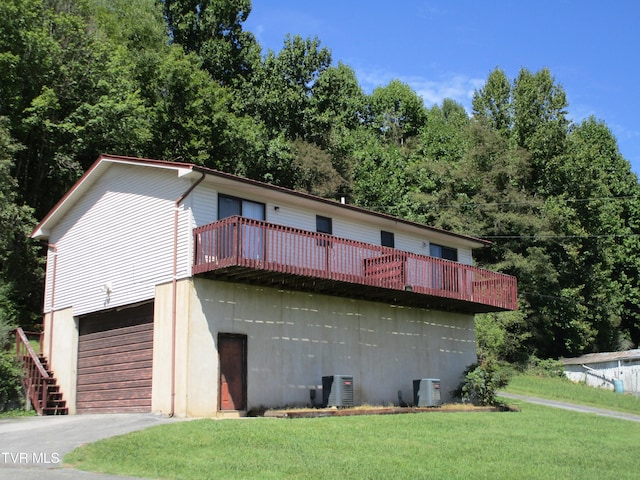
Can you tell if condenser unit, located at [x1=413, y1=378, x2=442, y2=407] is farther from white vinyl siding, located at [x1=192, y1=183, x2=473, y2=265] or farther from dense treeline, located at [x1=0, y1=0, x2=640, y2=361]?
dense treeline, located at [x1=0, y1=0, x2=640, y2=361]

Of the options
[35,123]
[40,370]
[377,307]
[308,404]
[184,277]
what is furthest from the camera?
[35,123]

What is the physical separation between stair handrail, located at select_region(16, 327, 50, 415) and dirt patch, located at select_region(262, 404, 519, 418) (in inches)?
301

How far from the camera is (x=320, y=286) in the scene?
21141mm

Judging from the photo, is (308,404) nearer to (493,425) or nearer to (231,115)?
(493,425)

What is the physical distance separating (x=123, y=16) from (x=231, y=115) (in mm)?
12380

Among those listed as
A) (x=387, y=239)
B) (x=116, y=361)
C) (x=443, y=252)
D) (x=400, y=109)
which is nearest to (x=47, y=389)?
(x=116, y=361)

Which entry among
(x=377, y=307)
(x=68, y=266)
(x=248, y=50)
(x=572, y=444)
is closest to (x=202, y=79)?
(x=248, y=50)

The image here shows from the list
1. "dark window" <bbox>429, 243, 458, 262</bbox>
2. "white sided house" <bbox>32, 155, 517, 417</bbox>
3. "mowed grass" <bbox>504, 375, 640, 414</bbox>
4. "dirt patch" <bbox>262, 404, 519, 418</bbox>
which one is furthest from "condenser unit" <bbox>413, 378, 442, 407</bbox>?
"mowed grass" <bbox>504, 375, 640, 414</bbox>

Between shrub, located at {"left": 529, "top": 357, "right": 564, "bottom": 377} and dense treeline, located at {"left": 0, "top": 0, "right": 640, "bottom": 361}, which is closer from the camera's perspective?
dense treeline, located at {"left": 0, "top": 0, "right": 640, "bottom": 361}

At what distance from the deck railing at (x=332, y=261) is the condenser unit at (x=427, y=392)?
2821 millimetres

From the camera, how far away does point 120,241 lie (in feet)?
71.5

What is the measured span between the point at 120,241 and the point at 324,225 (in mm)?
6320

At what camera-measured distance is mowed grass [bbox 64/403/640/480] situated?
1116 cm

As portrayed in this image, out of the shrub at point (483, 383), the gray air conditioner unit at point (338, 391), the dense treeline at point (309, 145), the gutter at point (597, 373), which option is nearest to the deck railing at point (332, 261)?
the shrub at point (483, 383)
